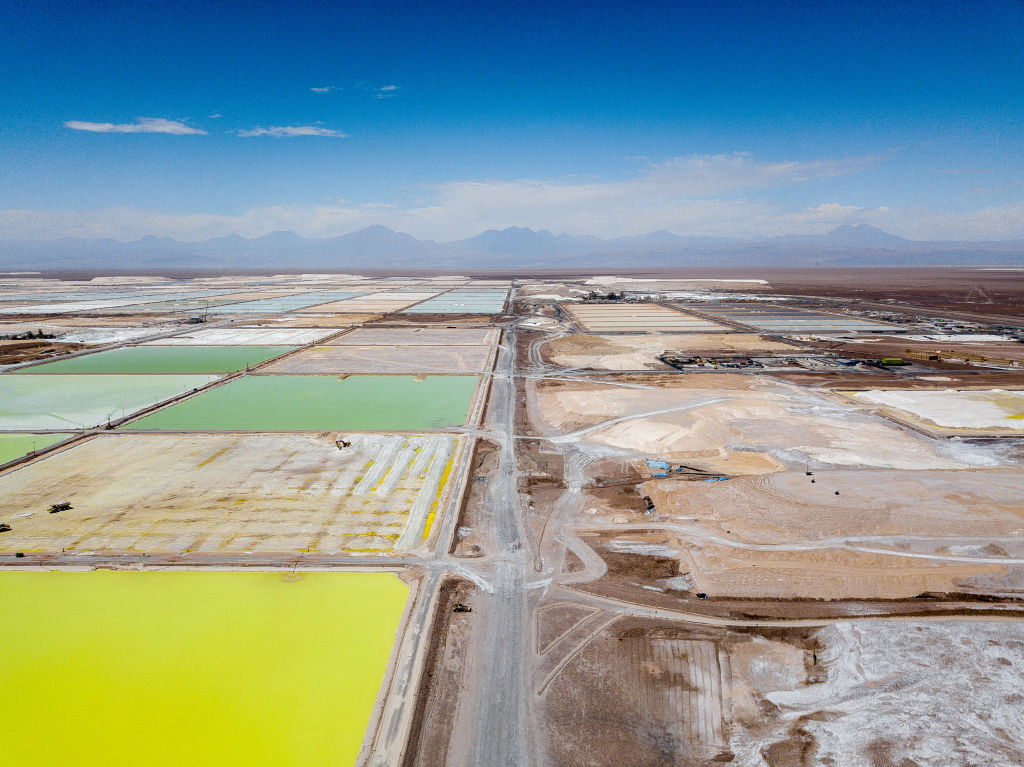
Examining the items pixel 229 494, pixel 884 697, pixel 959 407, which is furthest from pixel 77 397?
pixel 959 407

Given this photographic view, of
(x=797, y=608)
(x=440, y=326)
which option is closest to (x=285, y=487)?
(x=797, y=608)

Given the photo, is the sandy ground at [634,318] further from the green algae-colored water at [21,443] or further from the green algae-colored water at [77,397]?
the green algae-colored water at [21,443]

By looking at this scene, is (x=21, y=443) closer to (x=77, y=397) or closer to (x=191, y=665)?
(x=77, y=397)

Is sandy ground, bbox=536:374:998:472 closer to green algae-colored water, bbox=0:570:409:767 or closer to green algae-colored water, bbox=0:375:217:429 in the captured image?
green algae-colored water, bbox=0:570:409:767

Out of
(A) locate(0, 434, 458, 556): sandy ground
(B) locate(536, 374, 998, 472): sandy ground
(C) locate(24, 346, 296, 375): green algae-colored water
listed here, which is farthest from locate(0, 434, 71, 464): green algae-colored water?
(B) locate(536, 374, 998, 472): sandy ground

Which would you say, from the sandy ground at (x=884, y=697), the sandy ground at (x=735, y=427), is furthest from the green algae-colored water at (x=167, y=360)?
the sandy ground at (x=884, y=697)

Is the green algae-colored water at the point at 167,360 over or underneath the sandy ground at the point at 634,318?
underneath
